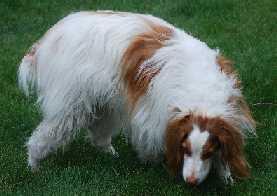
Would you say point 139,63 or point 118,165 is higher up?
point 139,63

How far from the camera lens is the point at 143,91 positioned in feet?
18.4

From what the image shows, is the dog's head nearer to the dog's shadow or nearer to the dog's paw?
the dog's shadow

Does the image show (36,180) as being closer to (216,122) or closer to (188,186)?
(188,186)

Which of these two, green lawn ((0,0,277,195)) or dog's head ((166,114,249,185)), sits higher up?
dog's head ((166,114,249,185))

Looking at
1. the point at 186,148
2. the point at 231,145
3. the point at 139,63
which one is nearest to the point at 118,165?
the point at 139,63

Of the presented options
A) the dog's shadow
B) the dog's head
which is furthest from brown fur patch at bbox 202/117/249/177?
the dog's shadow

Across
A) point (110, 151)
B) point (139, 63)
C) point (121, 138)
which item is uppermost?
point (139, 63)

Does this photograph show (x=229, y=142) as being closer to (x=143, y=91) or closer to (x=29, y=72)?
(x=143, y=91)

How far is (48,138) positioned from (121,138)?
108 cm

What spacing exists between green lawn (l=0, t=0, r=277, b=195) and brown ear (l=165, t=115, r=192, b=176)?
12.5 inches

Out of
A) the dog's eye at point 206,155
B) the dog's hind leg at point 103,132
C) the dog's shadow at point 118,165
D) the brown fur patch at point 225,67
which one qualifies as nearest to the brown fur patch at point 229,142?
the dog's eye at point 206,155

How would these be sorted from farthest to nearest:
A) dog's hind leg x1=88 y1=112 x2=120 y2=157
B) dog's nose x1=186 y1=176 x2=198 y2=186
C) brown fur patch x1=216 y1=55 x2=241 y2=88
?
dog's hind leg x1=88 y1=112 x2=120 y2=157 → brown fur patch x1=216 y1=55 x2=241 y2=88 → dog's nose x1=186 y1=176 x2=198 y2=186

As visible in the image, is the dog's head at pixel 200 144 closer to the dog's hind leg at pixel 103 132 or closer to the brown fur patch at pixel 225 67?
the brown fur patch at pixel 225 67

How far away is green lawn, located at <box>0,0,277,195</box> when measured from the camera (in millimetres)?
5688
